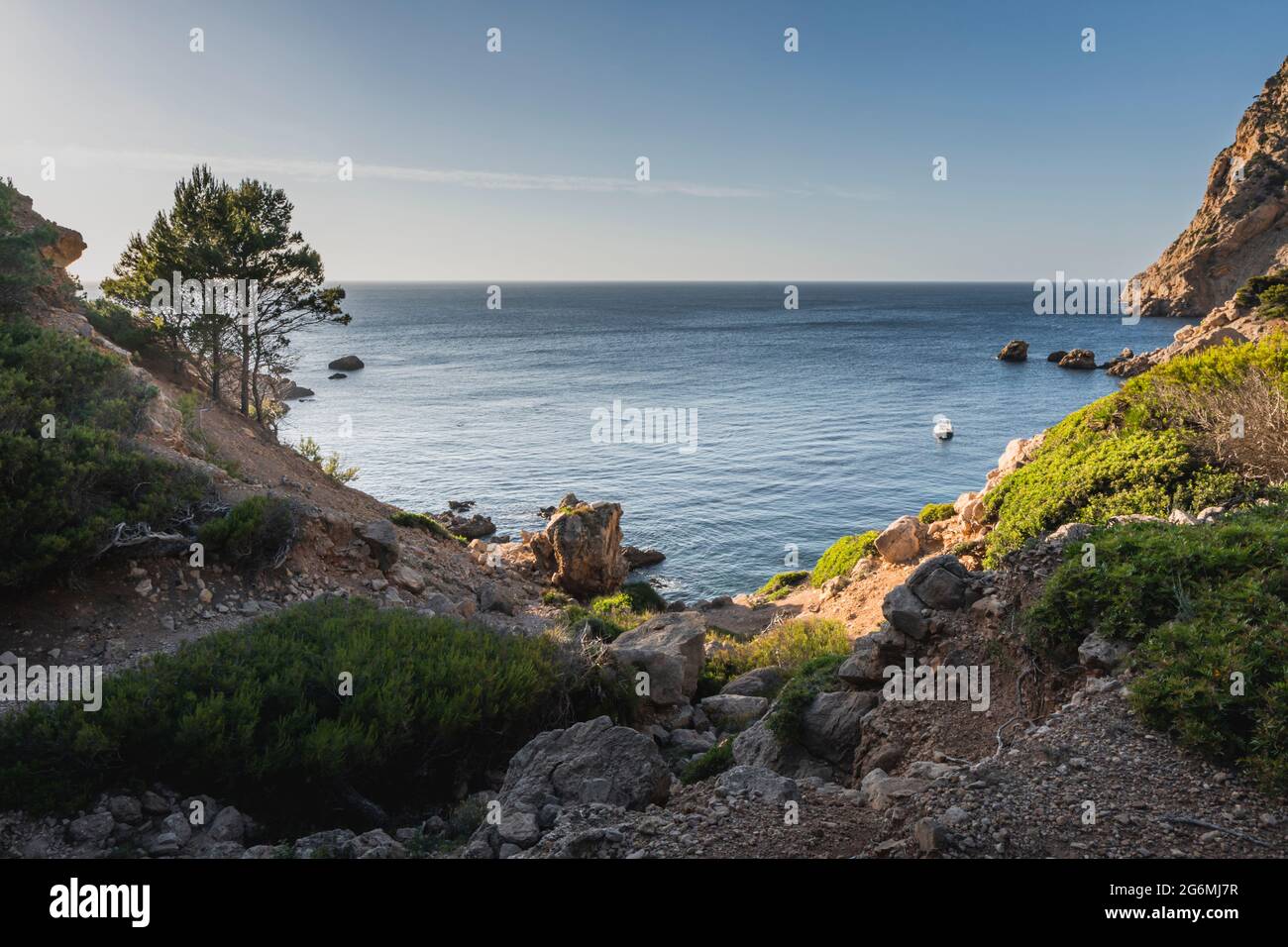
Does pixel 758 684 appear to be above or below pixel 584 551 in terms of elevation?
below

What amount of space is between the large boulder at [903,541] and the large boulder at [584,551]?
10.2 meters

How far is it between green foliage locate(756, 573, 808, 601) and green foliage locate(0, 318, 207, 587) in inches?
700

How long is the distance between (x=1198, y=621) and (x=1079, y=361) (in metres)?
93.0

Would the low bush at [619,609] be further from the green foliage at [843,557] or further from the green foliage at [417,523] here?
the green foliage at [417,523]

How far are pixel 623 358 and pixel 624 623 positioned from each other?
8055 cm

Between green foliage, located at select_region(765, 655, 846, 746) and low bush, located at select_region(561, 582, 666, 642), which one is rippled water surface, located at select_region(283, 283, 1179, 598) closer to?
low bush, located at select_region(561, 582, 666, 642)

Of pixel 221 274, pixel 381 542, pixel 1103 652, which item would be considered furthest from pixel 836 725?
pixel 221 274

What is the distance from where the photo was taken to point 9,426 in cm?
1272

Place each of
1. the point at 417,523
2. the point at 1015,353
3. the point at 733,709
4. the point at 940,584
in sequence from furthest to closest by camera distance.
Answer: the point at 1015,353 → the point at 417,523 → the point at 733,709 → the point at 940,584

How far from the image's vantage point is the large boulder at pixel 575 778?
6.80 meters

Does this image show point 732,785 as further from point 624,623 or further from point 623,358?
point 623,358

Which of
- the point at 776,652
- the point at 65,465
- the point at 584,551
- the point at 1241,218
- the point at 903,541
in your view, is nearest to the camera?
the point at 65,465

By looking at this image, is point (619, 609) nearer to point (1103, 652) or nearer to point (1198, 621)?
point (1103, 652)

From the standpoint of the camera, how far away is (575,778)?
768cm
